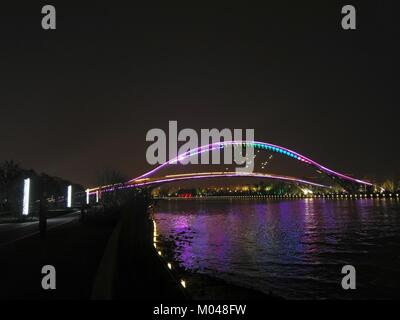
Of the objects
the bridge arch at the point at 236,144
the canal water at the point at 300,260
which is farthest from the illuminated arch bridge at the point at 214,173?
the canal water at the point at 300,260

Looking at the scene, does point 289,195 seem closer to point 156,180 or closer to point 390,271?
point 156,180

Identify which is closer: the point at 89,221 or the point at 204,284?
the point at 204,284

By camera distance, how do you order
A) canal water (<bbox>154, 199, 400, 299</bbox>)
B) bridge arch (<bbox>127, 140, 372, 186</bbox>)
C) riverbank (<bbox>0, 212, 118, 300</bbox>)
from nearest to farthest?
riverbank (<bbox>0, 212, 118, 300</bbox>) → canal water (<bbox>154, 199, 400, 299</bbox>) → bridge arch (<bbox>127, 140, 372, 186</bbox>)

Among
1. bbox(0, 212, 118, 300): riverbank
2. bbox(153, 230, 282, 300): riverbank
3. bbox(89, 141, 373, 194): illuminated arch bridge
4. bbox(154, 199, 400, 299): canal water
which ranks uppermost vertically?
bbox(89, 141, 373, 194): illuminated arch bridge

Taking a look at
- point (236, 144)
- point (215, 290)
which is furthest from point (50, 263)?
point (236, 144)

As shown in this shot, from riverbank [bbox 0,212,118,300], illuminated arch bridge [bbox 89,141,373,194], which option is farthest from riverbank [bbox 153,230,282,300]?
illuminated arch bridge [bbox 89,141,373,194]

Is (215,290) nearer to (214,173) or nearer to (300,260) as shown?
(300,260)

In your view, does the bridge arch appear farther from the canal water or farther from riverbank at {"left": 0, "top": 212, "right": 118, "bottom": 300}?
riverbank at {"left": 0, "top": 212, "right": 118, "bottom": 300}

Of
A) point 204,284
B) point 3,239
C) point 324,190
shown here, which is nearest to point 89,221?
point 3,239

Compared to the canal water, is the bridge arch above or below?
above

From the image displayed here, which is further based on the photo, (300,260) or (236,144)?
(236,144)
